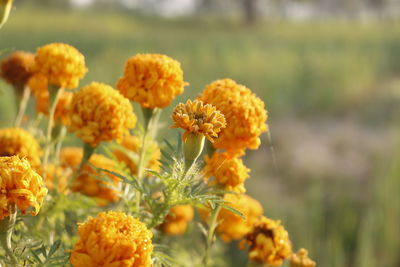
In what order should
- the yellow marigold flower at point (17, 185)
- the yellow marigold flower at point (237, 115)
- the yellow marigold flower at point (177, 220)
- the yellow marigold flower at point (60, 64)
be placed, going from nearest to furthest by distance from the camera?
the yellow marigold flower at point (17, 185) < the yellow marigold flower at point (237, 115) < the yellow marigold flower at point (60, 64) < the yellow marigold flower at point (177, 220)

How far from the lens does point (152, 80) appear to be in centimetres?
81

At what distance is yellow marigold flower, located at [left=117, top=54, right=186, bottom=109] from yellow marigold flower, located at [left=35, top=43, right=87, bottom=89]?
15cm

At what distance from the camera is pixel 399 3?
28922 millimetres

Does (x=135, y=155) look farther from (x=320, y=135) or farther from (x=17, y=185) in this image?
(x=320, y=135)

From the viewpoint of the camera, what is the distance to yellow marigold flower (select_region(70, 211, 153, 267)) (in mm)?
555

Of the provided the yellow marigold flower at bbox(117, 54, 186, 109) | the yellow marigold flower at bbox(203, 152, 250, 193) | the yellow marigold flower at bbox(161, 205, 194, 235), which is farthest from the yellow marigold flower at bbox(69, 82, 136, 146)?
the yellow marigold flower at bbox(161, 205, 194, 235)

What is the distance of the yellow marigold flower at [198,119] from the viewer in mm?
622

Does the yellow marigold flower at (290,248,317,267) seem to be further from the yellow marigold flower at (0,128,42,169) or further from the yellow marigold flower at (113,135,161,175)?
the yellow marigold flower at (0,128,42,169)

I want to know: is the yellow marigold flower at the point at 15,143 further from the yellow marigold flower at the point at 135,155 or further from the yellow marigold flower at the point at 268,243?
Answer: the yellow marigold flower at the point at 268,243

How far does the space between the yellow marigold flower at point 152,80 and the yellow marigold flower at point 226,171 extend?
0.13m

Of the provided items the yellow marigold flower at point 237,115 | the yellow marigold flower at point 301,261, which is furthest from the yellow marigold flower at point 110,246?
the yellow marigold flower at point 301,261

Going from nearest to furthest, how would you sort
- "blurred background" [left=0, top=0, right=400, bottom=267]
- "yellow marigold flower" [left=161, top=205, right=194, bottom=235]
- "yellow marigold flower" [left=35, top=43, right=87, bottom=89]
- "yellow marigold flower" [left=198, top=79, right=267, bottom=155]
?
"yellow marigold flower" [left=198, top=79, right=267, bottom=155] < "yellow marigold flower" [left=35, top=43, right=87, bottom=89] < "yellow marigold flower" [left=161, top=205, right=194, bottom=235] < "blurred background" [left=0, top=0, right=400, bottom=267]

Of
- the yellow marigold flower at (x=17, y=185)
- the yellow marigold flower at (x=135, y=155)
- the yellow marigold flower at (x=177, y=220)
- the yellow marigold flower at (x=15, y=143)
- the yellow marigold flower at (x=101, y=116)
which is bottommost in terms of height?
the yellow marigold flower at (x=177, y=220)

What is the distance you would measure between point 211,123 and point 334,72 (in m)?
6.41
